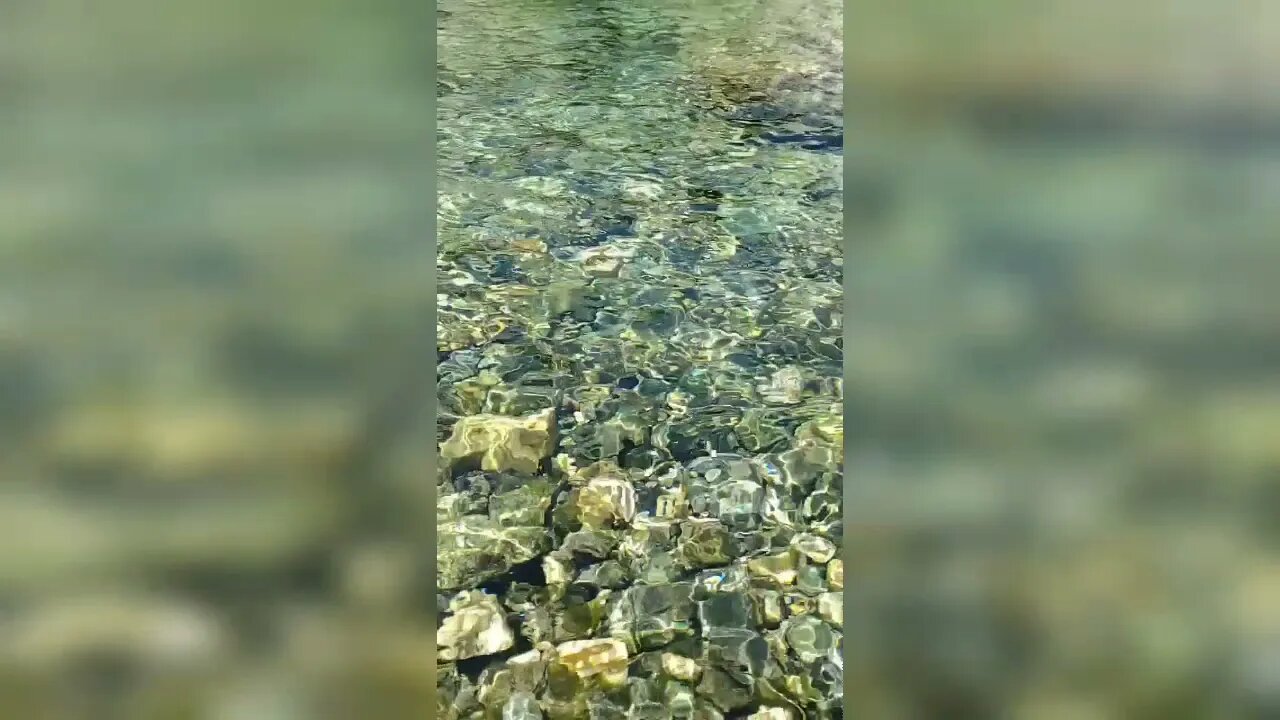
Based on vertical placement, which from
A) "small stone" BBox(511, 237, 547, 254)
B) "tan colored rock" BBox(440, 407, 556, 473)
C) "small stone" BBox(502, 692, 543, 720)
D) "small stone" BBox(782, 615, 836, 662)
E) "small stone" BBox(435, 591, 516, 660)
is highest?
"small stone" BBox(511, 237, 547, 254)

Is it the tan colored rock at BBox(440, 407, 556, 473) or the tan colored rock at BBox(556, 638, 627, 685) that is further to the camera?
the tan colored rock at BBox(440, 407, 556, 473)

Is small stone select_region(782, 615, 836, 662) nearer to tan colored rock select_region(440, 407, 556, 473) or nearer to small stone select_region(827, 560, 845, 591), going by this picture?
small stone select_region(827, 560, 845, 591)

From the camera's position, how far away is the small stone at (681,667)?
1.16 m

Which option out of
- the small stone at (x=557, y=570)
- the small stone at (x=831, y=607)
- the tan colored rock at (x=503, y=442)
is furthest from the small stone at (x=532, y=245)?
the small stone at (x=831, y=607)

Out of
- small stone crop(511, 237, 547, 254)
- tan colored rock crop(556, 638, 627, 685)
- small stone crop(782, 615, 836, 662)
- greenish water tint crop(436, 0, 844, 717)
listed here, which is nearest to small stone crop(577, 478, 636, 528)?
greenish water tint crop(436, 0, 844, 717)

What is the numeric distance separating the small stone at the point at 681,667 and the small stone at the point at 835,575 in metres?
0.25

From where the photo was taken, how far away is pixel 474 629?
1.16 meters
